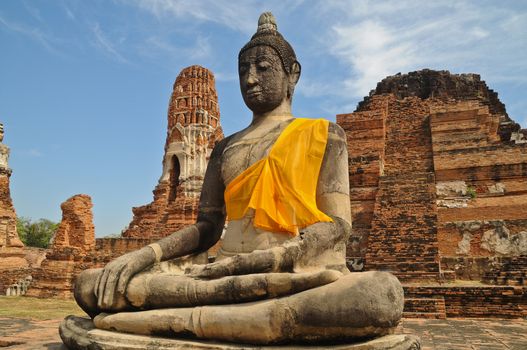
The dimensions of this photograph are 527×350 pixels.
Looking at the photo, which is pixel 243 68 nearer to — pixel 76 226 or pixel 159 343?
pixel 159 343

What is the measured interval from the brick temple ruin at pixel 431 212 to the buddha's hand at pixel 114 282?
6566 millimetres

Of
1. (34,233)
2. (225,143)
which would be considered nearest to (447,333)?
(225,143)

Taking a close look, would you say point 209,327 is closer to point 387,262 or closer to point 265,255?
point 265,255

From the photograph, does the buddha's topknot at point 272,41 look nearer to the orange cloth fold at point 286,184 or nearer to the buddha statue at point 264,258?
the buddha statue at point 264,258

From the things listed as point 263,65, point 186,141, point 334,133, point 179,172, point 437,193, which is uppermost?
point 186,141

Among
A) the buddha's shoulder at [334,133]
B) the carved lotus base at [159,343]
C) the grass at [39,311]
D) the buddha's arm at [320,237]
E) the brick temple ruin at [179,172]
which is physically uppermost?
the brick temple ruin at [179,172]

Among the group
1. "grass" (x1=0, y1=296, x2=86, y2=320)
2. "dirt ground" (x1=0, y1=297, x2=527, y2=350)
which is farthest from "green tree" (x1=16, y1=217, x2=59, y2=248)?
"dirt ground" (x1=0, y1=297, x2=527, y2=350)

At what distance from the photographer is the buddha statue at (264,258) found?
282 cm

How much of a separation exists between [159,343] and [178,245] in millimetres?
1143

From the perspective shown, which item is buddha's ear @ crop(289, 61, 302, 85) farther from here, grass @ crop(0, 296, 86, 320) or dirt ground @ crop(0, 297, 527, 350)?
grass @ crop(0, 296, 86, 320)

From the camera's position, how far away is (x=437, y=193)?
14922 mm

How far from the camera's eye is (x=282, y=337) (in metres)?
2.85

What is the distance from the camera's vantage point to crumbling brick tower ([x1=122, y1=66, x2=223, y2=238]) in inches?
1153

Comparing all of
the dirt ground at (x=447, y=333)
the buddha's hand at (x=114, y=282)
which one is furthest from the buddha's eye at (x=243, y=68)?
the dirt ground at (x=447, y=333)
